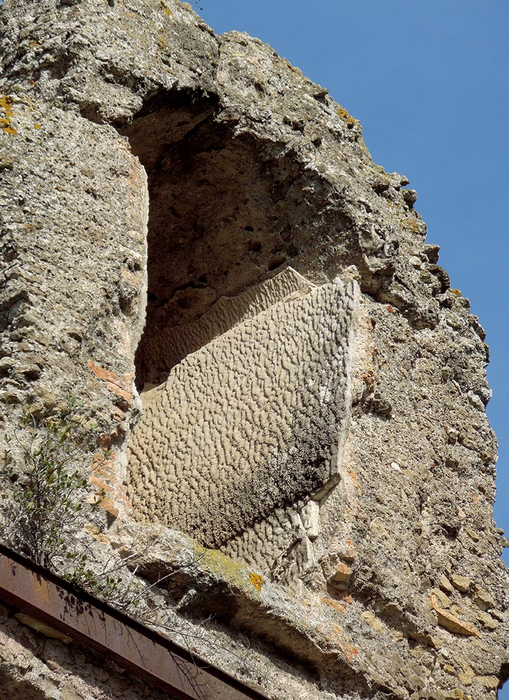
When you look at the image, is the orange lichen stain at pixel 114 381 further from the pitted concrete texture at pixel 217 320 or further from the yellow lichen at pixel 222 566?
the pitted concrete texture at pixel 217 320

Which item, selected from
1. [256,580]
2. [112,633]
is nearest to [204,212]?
[256,580]

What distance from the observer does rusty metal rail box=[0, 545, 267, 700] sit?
3.37 meters

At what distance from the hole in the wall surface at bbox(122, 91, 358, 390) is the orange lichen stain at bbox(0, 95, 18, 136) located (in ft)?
2.28

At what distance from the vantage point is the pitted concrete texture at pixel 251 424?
4.96m

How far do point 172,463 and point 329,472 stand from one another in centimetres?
78

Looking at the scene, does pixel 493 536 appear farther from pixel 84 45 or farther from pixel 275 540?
pixel 84 45

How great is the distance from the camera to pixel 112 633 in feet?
11.5

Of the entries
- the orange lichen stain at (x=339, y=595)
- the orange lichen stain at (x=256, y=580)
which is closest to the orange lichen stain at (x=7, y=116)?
the orange lichen stain at (x=256, y=580)

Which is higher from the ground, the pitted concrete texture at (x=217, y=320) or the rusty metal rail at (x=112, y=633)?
A: the pitted concrete texture at (x=217, y=320)

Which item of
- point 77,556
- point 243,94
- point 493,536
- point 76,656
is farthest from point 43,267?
point 493,536

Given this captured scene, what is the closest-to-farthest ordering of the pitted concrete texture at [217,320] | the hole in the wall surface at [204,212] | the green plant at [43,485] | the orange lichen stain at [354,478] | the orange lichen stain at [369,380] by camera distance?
the green plant at [43,485], the orange lichen stain at [354,478], the orange lichen stain at [369,380], the hole in the wall surface at [204,212], the pitted concrete texture at [217,320]

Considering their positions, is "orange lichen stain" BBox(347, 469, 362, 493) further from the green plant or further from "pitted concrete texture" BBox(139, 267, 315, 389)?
the green plant

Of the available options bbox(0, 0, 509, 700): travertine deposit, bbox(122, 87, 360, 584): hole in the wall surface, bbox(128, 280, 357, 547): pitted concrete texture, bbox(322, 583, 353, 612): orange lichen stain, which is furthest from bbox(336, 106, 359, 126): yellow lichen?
bbox(322, 583, 353, 612): orange lichen stain

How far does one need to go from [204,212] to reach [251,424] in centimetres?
129
